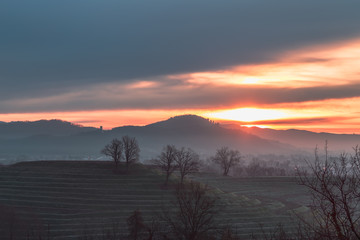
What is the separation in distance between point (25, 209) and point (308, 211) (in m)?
69.7

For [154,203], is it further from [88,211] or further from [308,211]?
[308,211]

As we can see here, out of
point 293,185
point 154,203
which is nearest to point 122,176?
point 154,203

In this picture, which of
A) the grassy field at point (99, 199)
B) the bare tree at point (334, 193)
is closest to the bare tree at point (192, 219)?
the grassy field at point (99, 199)

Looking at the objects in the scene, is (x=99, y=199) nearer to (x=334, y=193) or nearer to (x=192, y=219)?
(x=192, y=219)

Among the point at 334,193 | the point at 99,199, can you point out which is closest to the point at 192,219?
the point at 334,193

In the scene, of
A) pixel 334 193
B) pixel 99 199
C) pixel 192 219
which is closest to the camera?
pixel 334 193

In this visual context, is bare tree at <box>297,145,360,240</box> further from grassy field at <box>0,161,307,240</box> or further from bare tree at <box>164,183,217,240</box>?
grassy field at <box>0,161,307,240</box>

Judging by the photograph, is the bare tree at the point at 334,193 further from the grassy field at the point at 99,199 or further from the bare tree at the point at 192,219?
the grassy field at the point at 99,199

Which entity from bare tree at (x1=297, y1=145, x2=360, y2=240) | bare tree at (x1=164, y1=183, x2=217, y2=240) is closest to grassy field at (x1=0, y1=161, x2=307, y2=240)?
bare tree at (x1=164, y1=183, x2=217, y2=240)

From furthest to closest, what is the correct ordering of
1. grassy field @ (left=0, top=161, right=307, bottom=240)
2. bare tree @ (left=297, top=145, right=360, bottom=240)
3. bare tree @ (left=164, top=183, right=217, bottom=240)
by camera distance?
grassy field @ (left=0, top=161, right=307, bottom=240) < bare tree @ (left=164, top=183, right=217, bottom=240) < bare tree @ (left=297, top=145, right=360, bottom=240)

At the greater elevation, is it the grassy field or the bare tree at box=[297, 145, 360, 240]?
the bare tree at box=[297, 145, 360, 240]

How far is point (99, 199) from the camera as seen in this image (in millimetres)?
94625

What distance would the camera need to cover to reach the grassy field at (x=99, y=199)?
80.8 meters

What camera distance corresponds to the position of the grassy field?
8081 cm
